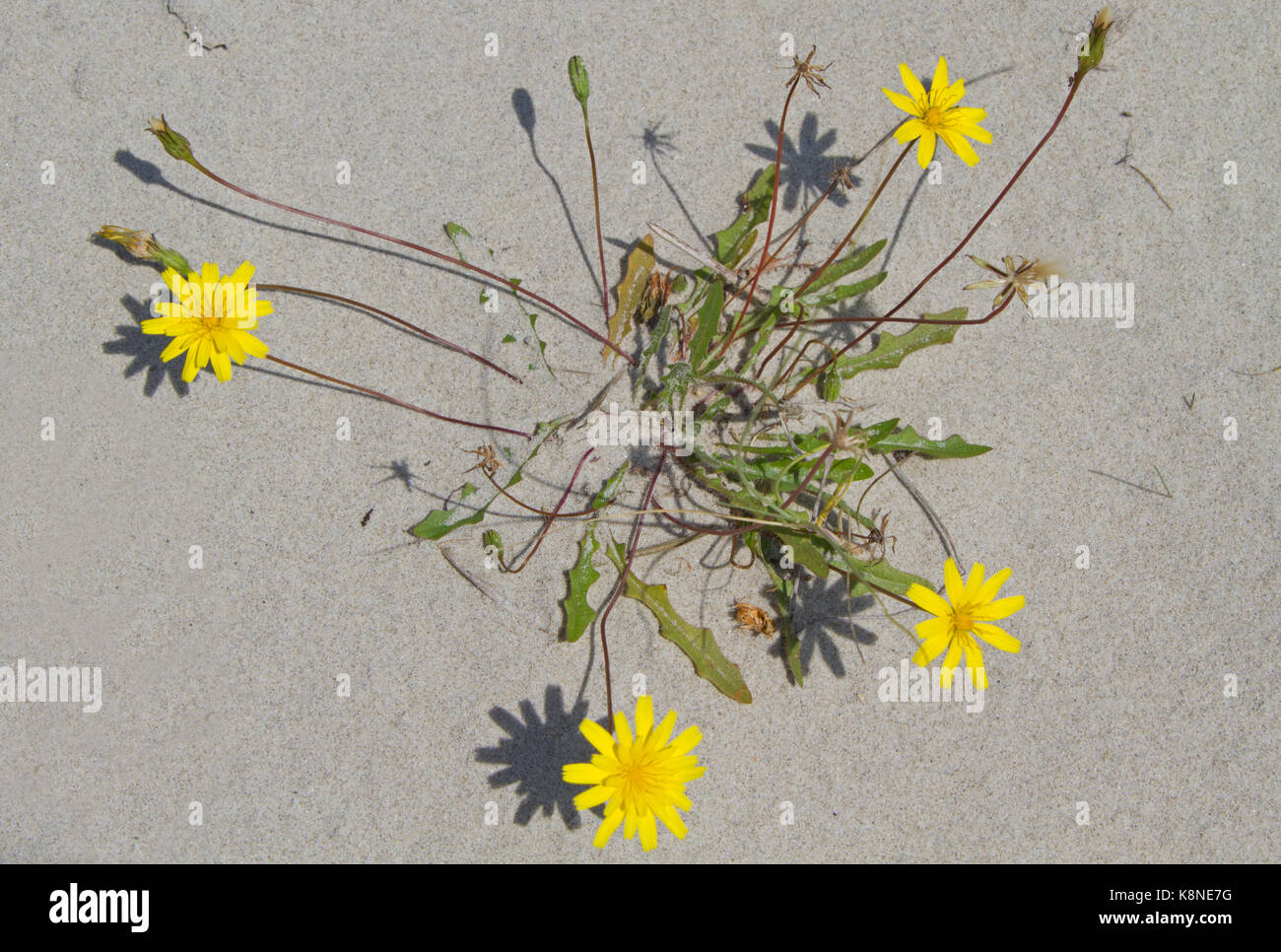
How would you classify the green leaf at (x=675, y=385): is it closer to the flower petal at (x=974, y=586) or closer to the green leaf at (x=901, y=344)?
the green leaf at (x=901, y=344)

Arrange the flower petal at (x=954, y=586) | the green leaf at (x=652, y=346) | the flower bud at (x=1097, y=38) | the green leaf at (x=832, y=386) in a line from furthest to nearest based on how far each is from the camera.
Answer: the green leaf at (x=832, y=386) → the green leaf at (x=652, y=346) → the flower petal at (x=954, y=586) → the flower bud at (x=1097, y=38)

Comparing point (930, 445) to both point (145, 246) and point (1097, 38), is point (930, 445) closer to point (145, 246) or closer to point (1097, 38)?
point (1097, 38)

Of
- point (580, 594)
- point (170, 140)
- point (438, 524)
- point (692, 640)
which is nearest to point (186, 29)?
point (170, 140)

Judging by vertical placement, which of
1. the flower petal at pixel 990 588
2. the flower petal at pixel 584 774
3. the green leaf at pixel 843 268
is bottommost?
the flower petal at pixel 584 774

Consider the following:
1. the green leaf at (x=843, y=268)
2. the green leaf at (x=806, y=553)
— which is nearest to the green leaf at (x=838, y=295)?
the green leaf at (x=843, y=268)

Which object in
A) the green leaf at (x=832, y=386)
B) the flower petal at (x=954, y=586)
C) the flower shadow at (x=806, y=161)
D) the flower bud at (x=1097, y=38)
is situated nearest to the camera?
the flower bud at (x=1097, y=38)
